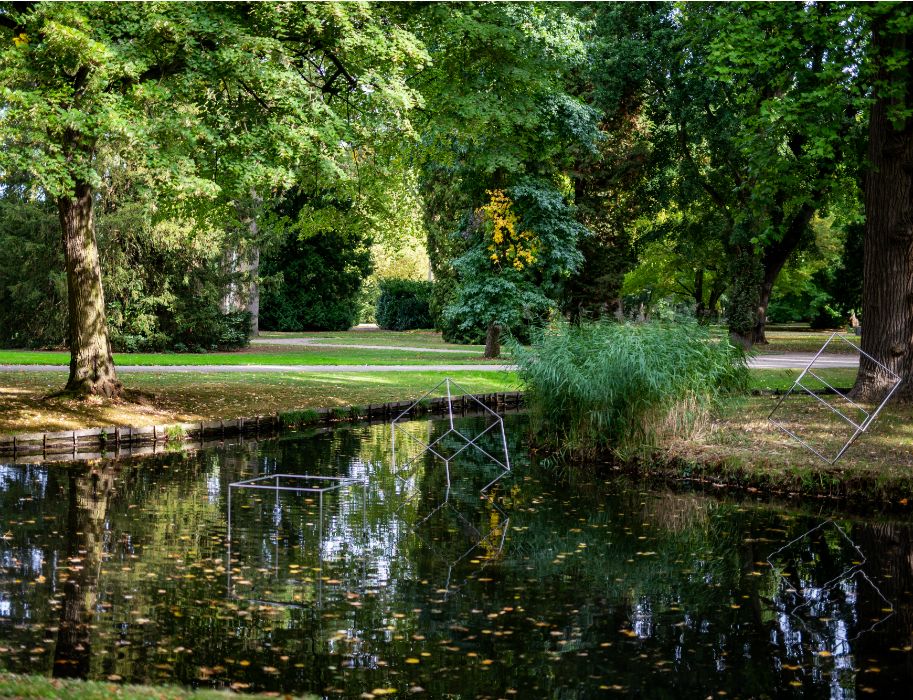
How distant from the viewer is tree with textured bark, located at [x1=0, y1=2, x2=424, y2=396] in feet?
43.2

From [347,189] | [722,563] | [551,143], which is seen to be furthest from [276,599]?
[551,143]

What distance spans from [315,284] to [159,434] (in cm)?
3448

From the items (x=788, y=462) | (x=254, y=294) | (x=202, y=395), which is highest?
(x=254, y=294)

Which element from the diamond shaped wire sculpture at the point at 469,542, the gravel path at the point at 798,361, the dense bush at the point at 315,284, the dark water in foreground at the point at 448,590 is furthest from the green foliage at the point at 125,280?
the diamond shaped wire sculpture at the point at 469,542

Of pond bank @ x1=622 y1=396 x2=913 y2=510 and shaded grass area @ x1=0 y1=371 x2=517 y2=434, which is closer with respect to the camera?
pond bank @ x1=622 y1=396 x2=913 y2=510

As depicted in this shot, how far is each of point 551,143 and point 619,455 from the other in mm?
15066

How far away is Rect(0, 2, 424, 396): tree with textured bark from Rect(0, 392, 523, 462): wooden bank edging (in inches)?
63.4

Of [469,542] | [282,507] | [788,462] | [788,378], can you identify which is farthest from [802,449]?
[788,378]

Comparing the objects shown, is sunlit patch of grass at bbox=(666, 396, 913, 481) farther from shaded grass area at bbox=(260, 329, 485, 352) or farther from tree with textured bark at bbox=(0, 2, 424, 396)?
shaded grass area at bbox=(260, 329, 485, 352)

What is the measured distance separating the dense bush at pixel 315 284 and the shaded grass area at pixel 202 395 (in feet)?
82.0

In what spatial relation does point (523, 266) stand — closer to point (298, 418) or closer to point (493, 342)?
point (493, 342)

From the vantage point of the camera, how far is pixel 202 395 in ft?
62.7

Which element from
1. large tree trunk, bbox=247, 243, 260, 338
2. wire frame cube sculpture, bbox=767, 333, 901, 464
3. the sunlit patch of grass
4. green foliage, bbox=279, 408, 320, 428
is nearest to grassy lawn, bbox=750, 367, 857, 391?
wire frame cube sculpture, bbox=767, 333, 901, 464

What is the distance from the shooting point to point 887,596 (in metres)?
7.85
